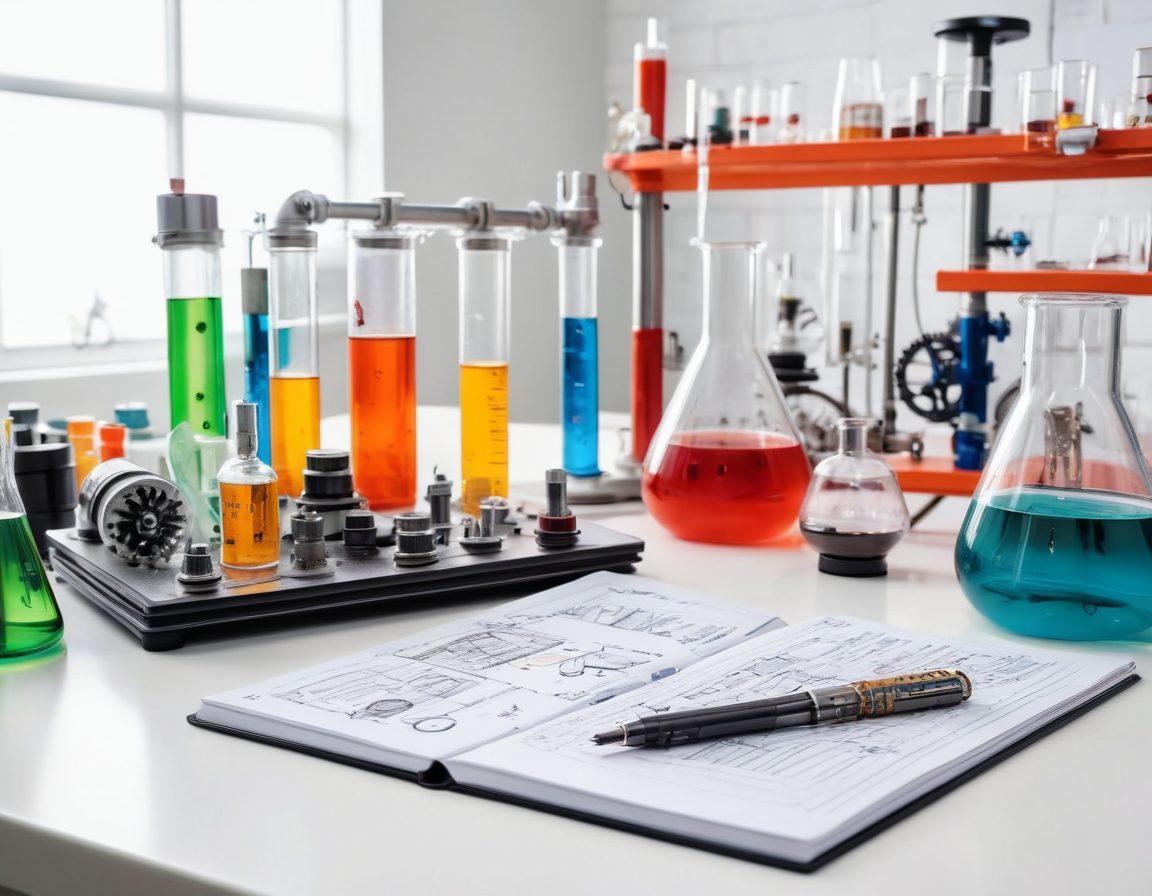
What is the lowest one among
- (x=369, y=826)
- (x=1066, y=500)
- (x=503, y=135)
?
(x=369, y=826)

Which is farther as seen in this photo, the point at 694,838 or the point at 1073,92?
the point at 1073,92

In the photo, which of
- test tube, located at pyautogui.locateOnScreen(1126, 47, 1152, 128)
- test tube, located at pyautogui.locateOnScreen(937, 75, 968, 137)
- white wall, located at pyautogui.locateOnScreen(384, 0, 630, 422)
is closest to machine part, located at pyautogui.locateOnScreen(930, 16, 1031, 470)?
test tube, located at pyautogui.locateOnScreen(937, 75, 968, 137)

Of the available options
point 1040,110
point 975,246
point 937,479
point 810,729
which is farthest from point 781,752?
point 975,246

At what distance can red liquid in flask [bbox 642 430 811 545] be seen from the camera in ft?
3.48

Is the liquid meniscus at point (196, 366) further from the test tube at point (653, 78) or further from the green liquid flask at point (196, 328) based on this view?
the test tube at point (653, 78)

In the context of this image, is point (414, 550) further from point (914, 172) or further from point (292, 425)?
point (914, 172)

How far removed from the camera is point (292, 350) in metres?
1.05

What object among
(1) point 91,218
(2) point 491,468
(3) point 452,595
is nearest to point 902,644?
(3) point 452,595

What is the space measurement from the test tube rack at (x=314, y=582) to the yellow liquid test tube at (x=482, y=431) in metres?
0.12

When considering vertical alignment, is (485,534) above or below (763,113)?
below

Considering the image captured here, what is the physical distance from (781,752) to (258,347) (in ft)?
2.10

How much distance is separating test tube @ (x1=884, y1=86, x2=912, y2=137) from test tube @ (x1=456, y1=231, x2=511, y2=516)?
411 millimetres

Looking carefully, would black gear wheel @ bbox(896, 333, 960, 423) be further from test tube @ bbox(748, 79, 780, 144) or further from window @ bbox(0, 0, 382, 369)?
window @ bbox(0, 0, 382, 369)

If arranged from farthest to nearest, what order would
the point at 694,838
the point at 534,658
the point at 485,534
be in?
the point at 485,534, the point at 534,658, the point at 694,838
